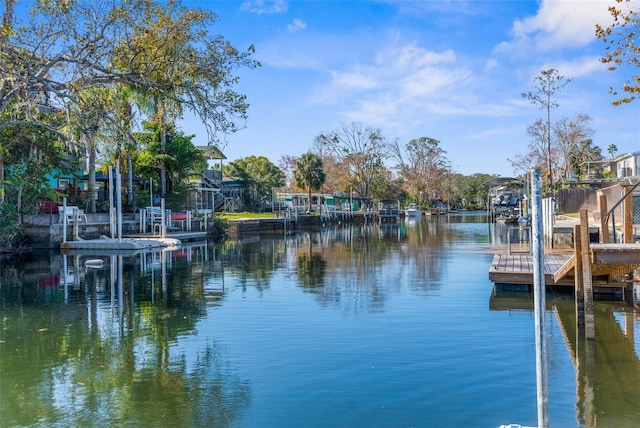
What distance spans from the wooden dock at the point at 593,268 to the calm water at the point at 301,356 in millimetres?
540

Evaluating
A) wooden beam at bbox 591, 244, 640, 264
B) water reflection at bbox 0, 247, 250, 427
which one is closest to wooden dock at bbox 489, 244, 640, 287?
wooden beam at bbox 591, 244, 640, 264

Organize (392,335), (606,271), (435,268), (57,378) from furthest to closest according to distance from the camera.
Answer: (435,268) → (606,271) → (392,335) → (57,378)

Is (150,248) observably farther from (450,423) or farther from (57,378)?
(450,423)

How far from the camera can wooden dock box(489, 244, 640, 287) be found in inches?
393

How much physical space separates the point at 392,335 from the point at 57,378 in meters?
5.79

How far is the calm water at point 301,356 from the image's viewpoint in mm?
6996

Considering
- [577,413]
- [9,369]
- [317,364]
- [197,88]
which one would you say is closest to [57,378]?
[9,369]

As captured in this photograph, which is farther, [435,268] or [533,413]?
[435,268]

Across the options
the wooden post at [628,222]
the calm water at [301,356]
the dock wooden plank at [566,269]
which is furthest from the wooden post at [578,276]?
the wooden post at [628,222]

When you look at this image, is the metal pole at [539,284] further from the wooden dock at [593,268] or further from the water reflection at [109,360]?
the wooden dock at [593,268]

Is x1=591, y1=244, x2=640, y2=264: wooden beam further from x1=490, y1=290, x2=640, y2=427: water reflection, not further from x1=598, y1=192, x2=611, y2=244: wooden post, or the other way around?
x1=598, y1=192, x2=611, y2=244: wooden post

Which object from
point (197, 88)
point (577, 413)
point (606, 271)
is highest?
point (197, 88)

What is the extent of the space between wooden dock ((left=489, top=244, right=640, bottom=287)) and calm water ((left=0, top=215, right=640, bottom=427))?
540 millimetres

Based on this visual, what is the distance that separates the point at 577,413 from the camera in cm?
688
